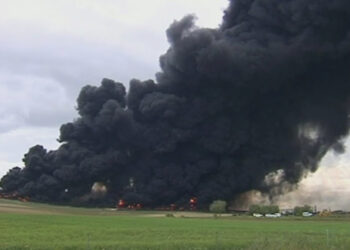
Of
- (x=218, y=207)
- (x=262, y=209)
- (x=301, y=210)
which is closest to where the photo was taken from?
(x=218, y=207)

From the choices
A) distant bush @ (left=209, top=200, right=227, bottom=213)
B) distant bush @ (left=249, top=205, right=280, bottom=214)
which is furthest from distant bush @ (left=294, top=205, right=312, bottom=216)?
distant bush @ (left=209, top=200, right=227, bottom=213)

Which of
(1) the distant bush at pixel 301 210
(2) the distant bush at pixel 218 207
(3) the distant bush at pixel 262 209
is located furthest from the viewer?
(1) the distant bush at pixel 301 210

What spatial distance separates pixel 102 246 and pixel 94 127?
7356 centimetres

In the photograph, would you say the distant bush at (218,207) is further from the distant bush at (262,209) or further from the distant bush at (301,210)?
the distant bush at (301,210)

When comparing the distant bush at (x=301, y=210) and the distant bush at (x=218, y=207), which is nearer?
the distant bush at (x=218, y=207)

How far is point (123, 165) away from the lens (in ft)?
357

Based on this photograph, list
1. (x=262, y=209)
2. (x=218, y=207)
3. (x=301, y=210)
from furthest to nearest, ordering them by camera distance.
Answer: (x=301, y=210), (x=262, y=209), (x=218, y=207)

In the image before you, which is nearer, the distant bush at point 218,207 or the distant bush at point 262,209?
the distant bush at point 218,207

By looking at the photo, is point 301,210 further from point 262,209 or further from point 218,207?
point 218,207

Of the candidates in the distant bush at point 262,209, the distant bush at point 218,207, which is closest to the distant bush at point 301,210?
the distant bush at point 262,209

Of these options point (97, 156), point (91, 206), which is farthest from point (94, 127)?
point (91, 206)

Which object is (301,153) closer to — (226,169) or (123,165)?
(226,169)

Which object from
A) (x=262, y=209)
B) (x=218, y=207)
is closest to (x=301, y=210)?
(x=262, y=209)

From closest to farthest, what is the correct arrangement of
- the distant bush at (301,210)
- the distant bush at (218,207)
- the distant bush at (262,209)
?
1. the distant bush at (218,207)
2. the distant bush at (262,209)
3. the distant bush at (301,210)
